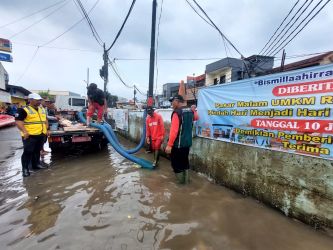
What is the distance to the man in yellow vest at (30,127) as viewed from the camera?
16.5 feet

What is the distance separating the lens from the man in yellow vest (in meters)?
5.03

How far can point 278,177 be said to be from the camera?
11.2ft

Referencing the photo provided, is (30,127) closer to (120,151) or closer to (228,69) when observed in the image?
(120,151)

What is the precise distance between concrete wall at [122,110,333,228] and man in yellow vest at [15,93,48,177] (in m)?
4.04

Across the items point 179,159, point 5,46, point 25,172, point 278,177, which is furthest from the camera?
point 5,46

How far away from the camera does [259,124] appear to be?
3.82 meters

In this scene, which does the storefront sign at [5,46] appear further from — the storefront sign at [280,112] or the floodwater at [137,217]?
the storefront sign at [280,112]

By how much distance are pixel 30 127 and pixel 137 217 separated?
367 cm

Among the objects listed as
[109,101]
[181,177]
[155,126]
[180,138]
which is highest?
[109,101]

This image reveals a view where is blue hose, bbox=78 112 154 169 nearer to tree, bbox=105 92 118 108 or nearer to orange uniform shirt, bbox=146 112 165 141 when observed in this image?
orange uniform shirt, bbox=146 112 165 141

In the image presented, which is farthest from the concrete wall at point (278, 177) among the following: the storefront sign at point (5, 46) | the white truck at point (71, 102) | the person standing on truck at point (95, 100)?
the storefront sign at point (5, 46)

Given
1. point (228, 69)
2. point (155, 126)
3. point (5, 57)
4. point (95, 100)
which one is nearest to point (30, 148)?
point (95, 100)

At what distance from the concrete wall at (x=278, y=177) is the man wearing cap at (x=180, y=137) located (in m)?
0.66

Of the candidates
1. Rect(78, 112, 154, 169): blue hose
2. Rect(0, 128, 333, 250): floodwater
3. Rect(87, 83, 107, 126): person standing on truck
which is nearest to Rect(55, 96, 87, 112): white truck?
Rect(87, 83, 107, 126): person standing on truck
